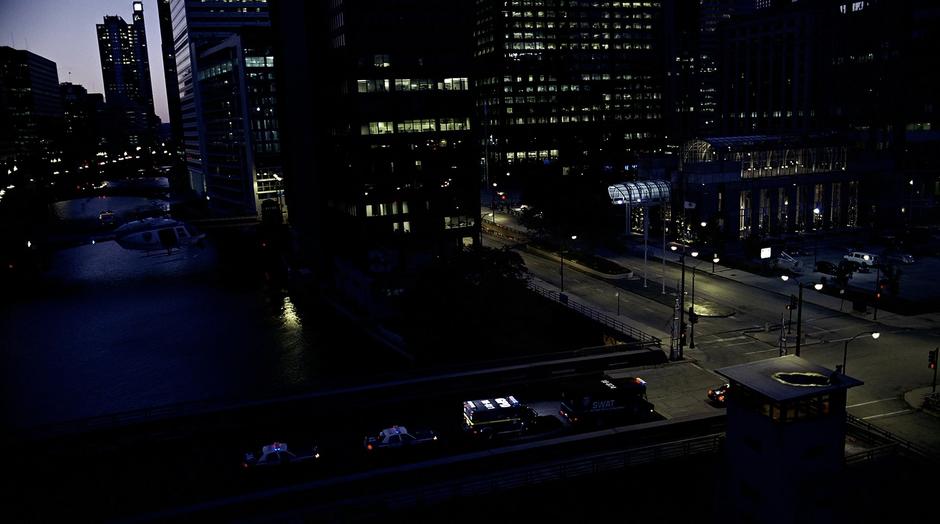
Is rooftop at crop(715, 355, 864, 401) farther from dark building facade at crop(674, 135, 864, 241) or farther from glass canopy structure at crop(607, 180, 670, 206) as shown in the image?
glass canopy structure at crop(607, 180, 670, 206)

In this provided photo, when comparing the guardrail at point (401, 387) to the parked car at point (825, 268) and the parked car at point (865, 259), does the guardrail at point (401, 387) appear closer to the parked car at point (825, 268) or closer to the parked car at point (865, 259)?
the parked car at point (825, 268)

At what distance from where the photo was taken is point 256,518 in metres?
28.3

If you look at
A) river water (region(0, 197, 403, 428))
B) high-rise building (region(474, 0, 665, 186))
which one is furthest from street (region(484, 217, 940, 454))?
high-rise building (region(474, 0, 665, 186))

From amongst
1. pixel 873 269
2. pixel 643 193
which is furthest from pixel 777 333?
pixel 643 193

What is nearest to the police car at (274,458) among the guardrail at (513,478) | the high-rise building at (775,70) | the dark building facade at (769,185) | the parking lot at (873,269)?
the guardrail at (513,478)

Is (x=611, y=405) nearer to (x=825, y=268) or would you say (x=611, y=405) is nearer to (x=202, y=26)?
(x=825, y=268)

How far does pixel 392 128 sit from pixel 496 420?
5149 cm

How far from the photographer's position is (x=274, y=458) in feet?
111

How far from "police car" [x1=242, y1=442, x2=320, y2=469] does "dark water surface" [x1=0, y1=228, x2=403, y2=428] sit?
6932mm

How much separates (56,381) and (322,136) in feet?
148

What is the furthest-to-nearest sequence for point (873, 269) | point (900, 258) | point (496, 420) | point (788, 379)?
point (900, 258)
point (873, 269)
point (496, 420)
point (788, 379)

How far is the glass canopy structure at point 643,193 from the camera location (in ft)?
270

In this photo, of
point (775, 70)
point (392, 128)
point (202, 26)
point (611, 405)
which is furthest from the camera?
point (202, 26)

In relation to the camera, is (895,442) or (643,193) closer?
(895,442)
